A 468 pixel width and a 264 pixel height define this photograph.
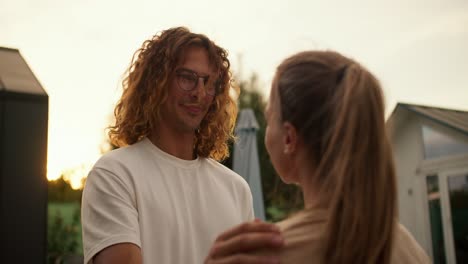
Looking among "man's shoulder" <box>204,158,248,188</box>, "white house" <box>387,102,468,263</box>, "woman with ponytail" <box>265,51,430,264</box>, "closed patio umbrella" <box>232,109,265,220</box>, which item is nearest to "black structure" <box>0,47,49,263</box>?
"woman with ponytail" <box>265,51,430,264</box>

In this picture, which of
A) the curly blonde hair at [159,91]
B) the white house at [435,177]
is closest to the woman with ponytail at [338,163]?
the curly blonde hair at [159,91]

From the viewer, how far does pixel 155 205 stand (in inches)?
79.3

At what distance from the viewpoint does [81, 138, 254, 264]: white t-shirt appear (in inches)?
72.9

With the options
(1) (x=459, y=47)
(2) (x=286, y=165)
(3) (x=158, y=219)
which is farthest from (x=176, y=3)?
(1) (x=459, y=47)

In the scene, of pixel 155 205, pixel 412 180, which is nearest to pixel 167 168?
pixel 155 205

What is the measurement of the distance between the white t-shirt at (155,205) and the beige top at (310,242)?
843mm

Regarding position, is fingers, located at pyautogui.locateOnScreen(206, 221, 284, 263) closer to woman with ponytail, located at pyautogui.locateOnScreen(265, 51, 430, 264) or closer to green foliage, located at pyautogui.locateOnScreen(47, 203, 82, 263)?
woman with ponytail, located at pyautogui.locateOnScreen(265, 51, 430, 264)

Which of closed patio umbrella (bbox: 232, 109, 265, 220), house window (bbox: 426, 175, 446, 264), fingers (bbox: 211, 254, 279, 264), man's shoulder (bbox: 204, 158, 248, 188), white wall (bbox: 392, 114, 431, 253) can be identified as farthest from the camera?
white wall (bbox: 392, 114, 431, 253)

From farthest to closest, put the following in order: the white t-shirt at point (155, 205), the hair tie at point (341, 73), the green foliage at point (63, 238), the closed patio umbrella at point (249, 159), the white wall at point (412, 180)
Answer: the white wall at point (412, 180) → the green foliage at point (63, 238) → the closed patio umbrella at point (249, 159) → the white t-shirt at point (155, 205) → the hair tie at point (341, 73)

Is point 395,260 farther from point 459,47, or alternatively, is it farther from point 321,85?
point 459,47

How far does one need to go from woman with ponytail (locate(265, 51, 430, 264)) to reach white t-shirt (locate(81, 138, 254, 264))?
0.84 meters

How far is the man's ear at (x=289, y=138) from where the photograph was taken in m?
1.26

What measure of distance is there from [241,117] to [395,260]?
6459mm

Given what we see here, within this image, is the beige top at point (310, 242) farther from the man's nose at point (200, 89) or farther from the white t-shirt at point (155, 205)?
the man's nose at point (200, 89)
